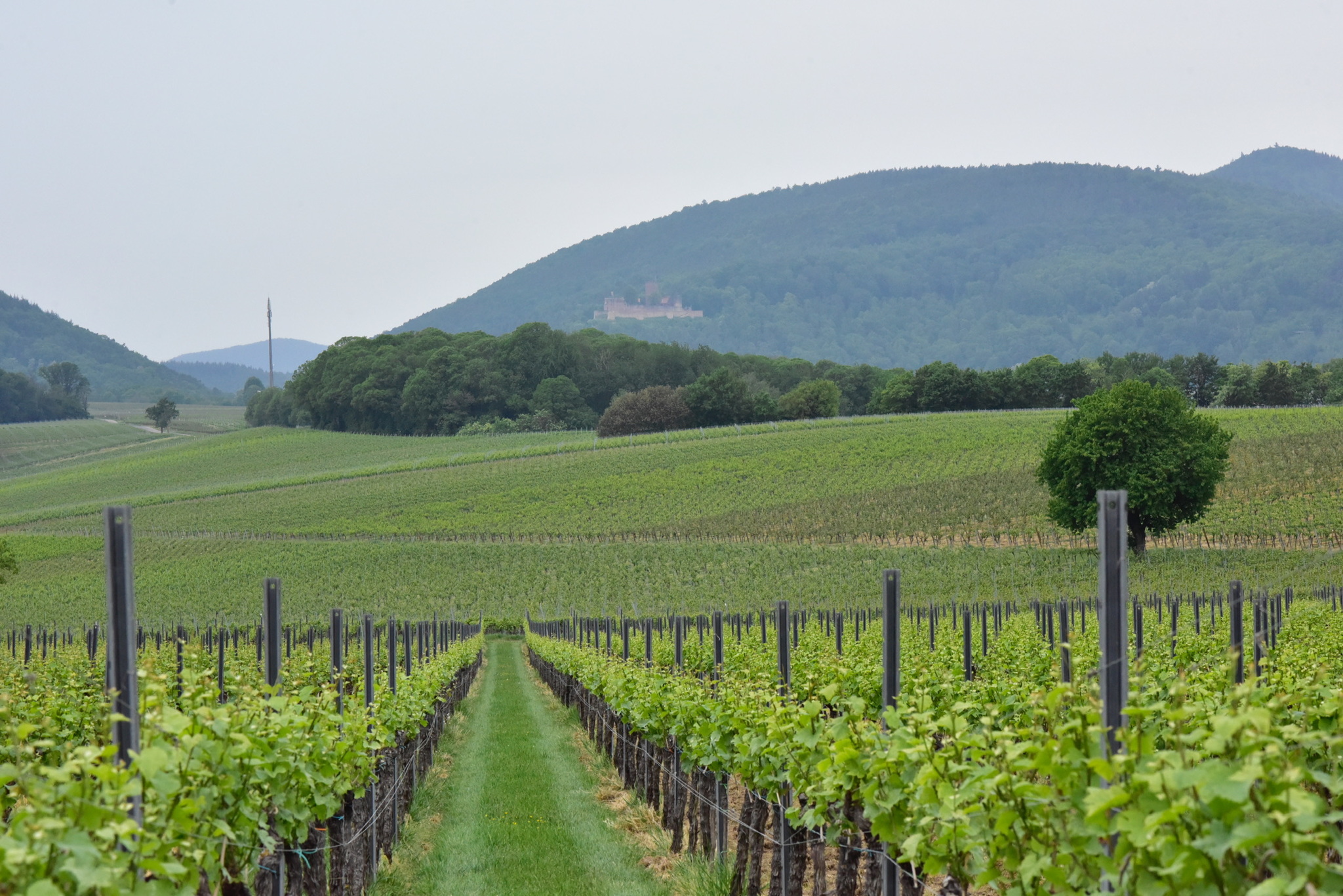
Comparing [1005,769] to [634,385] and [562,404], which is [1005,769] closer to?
[562,404]

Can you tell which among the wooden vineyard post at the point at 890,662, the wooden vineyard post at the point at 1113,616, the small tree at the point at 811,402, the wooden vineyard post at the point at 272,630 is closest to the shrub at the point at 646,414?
the small tree at the point at 811,402

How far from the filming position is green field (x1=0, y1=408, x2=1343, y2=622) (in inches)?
1581

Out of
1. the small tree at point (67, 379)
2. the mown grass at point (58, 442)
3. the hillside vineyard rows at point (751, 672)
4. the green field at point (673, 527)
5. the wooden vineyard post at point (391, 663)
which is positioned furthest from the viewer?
the small tree at point (67, 379)

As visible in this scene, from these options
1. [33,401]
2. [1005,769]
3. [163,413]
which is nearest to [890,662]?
[1005,769]

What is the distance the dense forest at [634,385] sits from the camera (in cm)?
8675

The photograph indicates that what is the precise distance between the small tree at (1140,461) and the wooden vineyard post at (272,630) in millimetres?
35542

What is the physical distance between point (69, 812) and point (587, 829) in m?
7.39

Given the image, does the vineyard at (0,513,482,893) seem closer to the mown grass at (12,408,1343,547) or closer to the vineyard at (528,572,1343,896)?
the vineyard at (528,572,1343,896)

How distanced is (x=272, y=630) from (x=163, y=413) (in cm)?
12523

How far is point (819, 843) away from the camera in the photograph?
623cm

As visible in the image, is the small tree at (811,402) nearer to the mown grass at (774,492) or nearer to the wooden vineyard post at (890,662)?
the mown grass at (774,492)

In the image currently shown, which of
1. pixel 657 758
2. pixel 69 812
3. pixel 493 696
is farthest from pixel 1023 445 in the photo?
pixel 69 812

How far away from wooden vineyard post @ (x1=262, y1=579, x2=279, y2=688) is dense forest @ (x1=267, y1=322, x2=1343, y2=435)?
7529 centimetres

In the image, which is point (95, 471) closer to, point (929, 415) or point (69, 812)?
point (929, 415)
